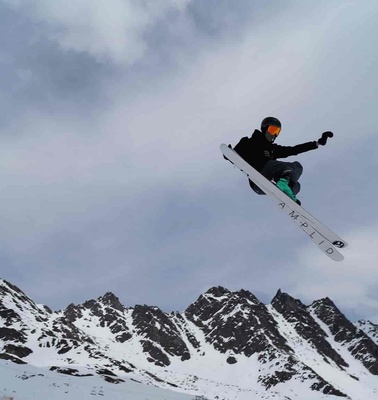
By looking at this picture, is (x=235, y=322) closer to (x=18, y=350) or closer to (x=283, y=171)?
(x=18, y=350)

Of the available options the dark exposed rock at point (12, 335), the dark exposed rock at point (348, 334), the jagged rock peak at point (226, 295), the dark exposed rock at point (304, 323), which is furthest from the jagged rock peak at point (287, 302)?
the dark exposed rock at point (12, 335)

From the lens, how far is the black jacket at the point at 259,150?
9.13 metres

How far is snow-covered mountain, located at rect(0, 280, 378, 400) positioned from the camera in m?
87.2

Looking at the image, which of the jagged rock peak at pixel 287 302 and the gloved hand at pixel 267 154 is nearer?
the gloved hand at pixel 267 154

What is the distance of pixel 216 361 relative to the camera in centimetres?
13600

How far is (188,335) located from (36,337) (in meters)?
81.3

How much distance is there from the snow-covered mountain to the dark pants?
69.1 meters

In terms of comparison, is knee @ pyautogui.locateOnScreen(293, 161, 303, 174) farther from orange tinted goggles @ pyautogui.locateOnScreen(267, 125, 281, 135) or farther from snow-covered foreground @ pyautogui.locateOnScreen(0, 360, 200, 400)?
snow-covered foreground @ pyautogui.locateOnScreen(0, 360, 200, 400)

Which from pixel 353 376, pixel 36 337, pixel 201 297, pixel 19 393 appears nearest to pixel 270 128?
pixel 19 393

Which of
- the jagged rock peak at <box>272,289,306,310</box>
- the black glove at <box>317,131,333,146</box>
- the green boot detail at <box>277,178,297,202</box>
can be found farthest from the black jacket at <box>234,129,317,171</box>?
the jagged rock peak at <box>272,289,306,310</box>

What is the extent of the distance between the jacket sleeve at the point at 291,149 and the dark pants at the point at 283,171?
0.55 feet

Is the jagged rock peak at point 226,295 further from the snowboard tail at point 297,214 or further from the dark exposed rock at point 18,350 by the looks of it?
the snowboard tail at point 297,214

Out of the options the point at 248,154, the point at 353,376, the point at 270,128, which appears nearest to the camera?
the point at 270,128

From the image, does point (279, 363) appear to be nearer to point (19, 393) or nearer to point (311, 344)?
Result: point (311, 344)
